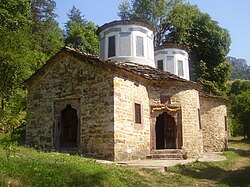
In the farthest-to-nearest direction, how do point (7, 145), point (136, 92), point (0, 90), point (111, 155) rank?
point (0, 90), point (136, 92), point (111, 155), point (7, 145)

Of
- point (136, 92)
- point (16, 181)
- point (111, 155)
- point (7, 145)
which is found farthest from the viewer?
point (136, 92)

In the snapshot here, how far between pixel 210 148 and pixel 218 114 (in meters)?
2.67

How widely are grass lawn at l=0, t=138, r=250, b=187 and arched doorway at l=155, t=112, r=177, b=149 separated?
133 inches

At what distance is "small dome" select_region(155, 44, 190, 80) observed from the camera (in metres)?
25.7

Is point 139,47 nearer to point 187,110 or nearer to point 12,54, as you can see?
point 187,110

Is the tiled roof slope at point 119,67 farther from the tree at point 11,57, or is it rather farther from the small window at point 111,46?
the tree at point 11,57

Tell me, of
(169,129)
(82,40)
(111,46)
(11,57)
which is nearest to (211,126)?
(169,129)

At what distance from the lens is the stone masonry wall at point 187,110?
55.3 ft

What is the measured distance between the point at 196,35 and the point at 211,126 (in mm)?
15884

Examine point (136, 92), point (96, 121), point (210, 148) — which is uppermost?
point (136, 92)

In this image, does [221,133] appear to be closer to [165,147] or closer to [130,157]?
[165,147]

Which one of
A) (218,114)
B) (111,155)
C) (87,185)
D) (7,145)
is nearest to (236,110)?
(218,114)

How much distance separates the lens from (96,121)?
1390 centimetres

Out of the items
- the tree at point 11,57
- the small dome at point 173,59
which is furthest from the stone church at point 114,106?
the tree at point 11,57
